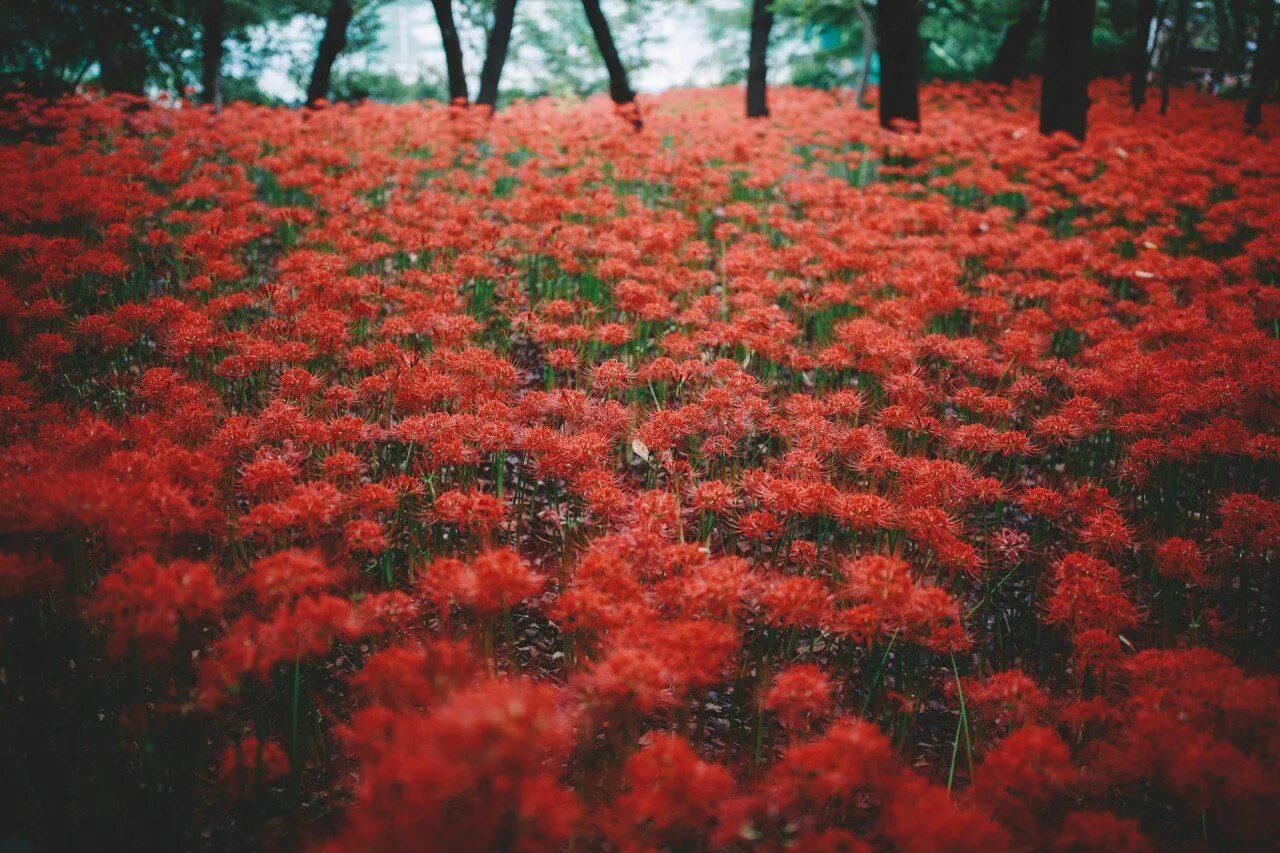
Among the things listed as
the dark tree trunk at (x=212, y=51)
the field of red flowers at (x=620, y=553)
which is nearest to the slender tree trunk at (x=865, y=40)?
the field of red flowers at (x=620, y=553)

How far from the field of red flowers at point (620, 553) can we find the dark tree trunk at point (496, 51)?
25.0ft

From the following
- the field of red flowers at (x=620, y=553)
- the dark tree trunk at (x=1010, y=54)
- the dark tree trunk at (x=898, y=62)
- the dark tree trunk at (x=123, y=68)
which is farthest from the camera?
the dark tree trunk at (x=1010, y=54)

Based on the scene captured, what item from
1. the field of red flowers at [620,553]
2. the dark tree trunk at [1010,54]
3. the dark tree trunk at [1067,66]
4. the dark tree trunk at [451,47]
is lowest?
the field of red flowers at [620,553]

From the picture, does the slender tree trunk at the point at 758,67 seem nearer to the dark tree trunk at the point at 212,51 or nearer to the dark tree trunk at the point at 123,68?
the dark tree trunk at the point at 212,51

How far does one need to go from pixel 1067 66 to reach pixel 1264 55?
13.6 feet

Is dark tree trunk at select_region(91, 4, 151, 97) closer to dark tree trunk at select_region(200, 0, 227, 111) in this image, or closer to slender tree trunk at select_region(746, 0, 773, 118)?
dark tree trunk at select_region(200, 0, 227, 111)

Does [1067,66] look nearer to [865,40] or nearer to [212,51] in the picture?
[865,40]

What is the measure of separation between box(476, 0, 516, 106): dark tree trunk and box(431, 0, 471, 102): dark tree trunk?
0.40 m

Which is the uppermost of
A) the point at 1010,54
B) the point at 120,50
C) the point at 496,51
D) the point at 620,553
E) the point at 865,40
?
the point at 1010,54

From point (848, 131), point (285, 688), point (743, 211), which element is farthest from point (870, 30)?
point (285, 688)

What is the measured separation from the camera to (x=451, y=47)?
38.6ft

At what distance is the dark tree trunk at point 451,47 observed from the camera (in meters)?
11.5

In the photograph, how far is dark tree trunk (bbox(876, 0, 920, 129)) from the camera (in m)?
9.39

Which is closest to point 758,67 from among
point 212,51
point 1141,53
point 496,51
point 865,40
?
point 865,40
